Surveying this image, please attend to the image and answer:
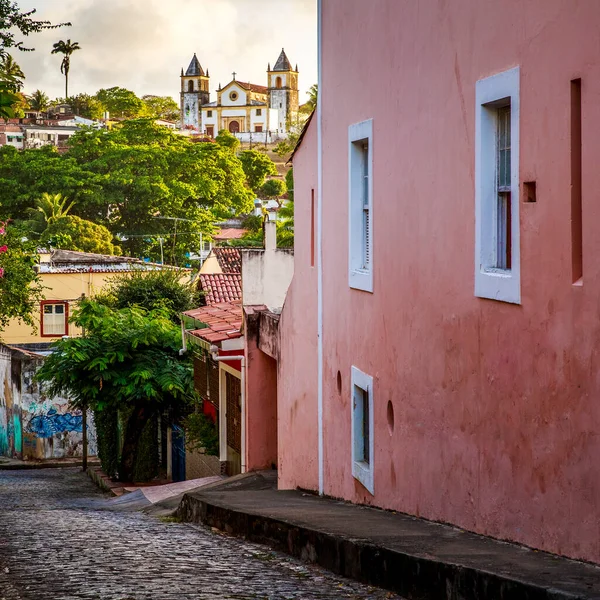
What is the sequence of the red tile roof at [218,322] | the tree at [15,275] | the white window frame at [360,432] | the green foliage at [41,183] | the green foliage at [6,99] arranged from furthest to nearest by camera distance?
1. the green foliage at [41,183]
2. the tree at [15,275]
3. the red tile roof at [218,322]
4. the white window frame at [360,432]
5. the green foliage at [6,99]

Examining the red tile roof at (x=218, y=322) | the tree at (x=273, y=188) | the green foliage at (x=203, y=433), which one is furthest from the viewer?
the tree at (x=273, y=188)

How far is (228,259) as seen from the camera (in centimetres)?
4009

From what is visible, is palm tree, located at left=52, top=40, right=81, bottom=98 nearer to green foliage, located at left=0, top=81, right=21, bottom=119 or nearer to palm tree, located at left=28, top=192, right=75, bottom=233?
palm tree, located at left=28, top=192, right=75, bottom=233

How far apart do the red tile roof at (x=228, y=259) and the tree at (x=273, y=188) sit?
210ft

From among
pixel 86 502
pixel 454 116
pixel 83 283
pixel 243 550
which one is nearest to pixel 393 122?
pixel 454 116

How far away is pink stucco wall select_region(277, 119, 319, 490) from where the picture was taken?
13.1 m

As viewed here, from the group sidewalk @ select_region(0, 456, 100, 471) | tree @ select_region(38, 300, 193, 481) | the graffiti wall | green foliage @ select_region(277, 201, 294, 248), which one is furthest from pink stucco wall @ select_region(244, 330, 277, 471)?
green foliage @ select_region(277, 201, 294, 248)

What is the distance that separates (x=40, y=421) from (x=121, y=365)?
1012 cm

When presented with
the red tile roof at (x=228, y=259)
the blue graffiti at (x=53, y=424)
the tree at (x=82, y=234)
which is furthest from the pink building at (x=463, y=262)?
the tree at (x=82, y=234)

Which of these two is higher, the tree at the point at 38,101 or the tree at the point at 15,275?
the tree at the point at 38,101

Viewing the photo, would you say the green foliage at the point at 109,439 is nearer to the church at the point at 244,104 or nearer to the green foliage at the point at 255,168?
the green foliage at the point at 255,168

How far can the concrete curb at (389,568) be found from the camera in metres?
5.43

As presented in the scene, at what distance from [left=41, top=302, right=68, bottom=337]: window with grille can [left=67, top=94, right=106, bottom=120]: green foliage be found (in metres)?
89.7

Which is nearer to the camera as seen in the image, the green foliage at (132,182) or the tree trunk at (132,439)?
the tree trunk at (132,439)
